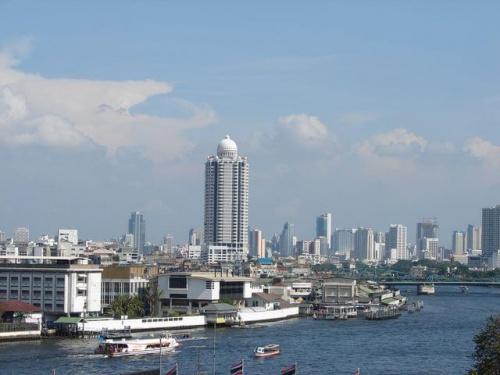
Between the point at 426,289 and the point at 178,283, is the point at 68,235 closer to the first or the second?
the point at 426,289

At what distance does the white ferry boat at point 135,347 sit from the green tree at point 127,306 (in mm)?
8209

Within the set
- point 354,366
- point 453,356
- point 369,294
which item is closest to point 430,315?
point 369,294

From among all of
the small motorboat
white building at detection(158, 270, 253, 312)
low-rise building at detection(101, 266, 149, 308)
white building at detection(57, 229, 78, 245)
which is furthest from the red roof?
white building at detection(57, 229, 78, 245)

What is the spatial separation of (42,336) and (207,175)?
278ft

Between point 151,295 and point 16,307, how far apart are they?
8.19 metres

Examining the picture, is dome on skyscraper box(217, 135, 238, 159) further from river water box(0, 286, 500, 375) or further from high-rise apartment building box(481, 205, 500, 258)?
high-rise apartment building box(481, 205, 500, 258)

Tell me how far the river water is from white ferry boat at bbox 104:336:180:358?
456 mm

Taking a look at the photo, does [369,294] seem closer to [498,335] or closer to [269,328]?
[269,328]

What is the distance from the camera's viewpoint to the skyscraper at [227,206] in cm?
11969

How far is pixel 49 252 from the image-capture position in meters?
77.6

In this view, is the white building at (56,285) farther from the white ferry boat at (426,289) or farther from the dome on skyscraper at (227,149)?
the dome on skyscraper at (227,149)

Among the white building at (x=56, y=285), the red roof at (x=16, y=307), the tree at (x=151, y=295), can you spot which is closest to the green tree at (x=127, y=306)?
the white building at (x=56, y=285)

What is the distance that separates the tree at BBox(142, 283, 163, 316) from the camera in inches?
1785

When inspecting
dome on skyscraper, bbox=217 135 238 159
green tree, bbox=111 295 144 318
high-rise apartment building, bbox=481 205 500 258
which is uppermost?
dome on skyscraper, bbox=217 135 238 159
